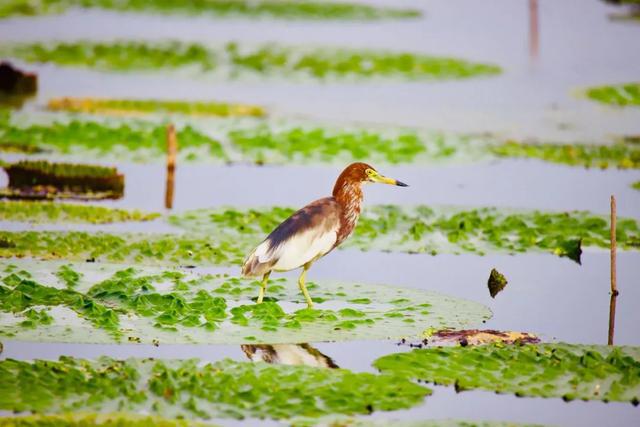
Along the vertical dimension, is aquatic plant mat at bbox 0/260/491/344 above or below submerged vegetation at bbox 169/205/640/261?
below

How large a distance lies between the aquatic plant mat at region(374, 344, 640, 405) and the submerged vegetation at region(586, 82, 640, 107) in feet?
70.7

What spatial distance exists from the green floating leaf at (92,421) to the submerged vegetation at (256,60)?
28.3 m

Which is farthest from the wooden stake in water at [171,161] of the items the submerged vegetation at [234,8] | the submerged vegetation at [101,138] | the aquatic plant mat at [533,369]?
the submerged vegetation at [234,8]

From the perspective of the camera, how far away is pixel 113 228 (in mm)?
19375

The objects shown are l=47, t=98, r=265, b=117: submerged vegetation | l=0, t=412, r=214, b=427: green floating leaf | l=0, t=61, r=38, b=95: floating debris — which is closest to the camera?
l=0, t=412, r=214, b=427: green floating leaf

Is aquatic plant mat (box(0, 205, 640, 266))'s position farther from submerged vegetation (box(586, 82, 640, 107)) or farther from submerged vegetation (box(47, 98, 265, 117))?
submerged vegetation (box(586, 82, 640, 107))

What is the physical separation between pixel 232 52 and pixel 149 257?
25273 mm

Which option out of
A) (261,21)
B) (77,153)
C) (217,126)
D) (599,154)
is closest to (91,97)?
(217,126)

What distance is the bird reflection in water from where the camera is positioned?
1286 cm

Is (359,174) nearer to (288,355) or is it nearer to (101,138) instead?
(288,355)

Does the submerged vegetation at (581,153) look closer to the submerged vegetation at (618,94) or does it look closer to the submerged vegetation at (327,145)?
the submerged vegetation at (327,145)

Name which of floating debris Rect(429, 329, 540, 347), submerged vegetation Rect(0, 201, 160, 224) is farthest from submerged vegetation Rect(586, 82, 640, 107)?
floating debris Rect(429, 329, 540, 347)

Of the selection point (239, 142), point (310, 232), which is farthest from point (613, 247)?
point (239, 142)

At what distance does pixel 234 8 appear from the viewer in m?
55.5
